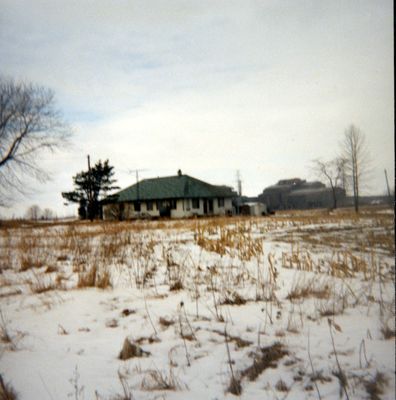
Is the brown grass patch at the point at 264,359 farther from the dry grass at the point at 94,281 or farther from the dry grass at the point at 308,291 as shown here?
the dry grass at the point at 94,281

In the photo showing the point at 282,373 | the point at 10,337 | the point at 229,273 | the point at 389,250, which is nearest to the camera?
the point at 282,373

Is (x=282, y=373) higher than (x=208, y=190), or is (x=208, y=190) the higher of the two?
(x=208, y=190)

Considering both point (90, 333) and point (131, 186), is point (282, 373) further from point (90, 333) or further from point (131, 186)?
point (131, 186)

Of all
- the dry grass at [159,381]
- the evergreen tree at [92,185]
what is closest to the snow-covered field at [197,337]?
the dry grass at [159,381]

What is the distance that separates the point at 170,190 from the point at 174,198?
1.48m

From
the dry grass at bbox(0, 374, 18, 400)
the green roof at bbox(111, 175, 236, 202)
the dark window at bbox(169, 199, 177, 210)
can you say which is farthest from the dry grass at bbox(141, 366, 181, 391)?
the dark window at bbox(169, 199, 177, 210)

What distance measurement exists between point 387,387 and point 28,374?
7.02 ft

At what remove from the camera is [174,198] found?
1174 inches

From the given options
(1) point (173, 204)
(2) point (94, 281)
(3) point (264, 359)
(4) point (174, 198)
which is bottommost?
(3) point (264, 359)

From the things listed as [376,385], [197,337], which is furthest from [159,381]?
[376,385]

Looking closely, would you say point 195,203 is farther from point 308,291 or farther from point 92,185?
point 308,291

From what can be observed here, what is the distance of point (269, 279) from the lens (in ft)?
10.8

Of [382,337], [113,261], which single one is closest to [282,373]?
[382,337]

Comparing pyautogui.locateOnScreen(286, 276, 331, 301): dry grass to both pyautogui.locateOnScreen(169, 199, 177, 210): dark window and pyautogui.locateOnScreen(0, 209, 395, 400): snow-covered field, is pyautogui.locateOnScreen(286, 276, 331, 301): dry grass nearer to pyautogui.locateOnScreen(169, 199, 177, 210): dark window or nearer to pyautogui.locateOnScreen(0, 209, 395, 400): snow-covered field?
pyautogui.locateOnScreen(0, 209, 395, 400): snow-covered field
